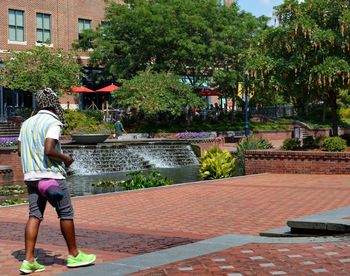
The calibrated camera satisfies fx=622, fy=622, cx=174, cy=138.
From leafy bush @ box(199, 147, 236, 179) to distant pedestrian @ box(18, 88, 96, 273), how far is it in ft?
40.8

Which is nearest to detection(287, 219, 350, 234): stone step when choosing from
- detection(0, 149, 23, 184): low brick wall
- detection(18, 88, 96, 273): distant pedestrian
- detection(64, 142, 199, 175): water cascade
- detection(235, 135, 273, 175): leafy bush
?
detection(18, 88, 96, 273): distant pedestrian

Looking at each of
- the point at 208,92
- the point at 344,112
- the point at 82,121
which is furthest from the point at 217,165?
the point at 344,112

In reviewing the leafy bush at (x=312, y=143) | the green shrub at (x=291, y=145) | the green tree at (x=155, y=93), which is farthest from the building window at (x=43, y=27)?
the leafy bush at (x=312, y=143)

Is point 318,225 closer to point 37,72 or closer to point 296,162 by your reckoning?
point 296,162

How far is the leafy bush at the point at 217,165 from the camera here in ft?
62.2

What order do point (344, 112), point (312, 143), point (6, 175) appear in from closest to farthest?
point (6, 175)
point (312, 143)
point (344, 112)

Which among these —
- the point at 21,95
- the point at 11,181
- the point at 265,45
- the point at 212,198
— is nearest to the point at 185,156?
the point at 265,45

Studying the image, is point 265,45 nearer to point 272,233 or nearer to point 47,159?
point 272,233

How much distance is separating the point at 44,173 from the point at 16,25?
4060 centimetres

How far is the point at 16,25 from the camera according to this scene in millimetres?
44906

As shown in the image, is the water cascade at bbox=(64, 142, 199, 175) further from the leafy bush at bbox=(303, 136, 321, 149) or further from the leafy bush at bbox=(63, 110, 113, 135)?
the leafy bush at bbox=(303, 136, 321, 149)

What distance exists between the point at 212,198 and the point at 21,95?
114 feet

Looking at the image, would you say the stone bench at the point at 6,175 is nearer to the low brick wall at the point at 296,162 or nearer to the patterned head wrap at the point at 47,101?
the low brick wall at the point at 296,162

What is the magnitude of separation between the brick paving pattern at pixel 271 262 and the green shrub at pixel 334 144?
41.2 ft
